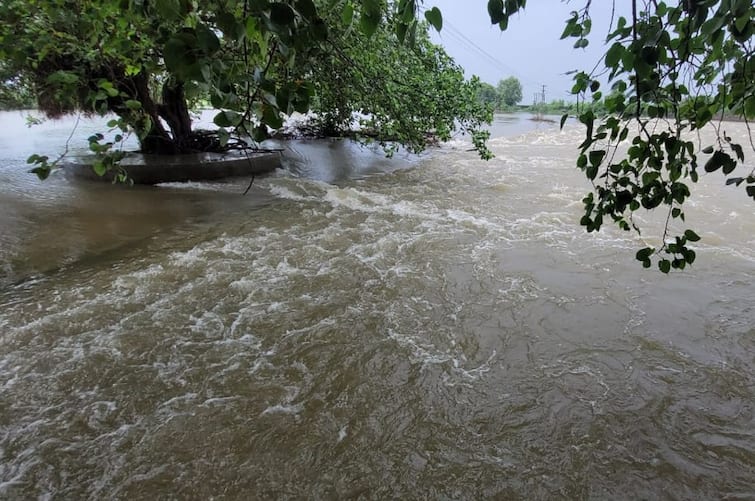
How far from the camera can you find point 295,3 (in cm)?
99

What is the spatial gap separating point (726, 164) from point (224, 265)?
5.30 metres

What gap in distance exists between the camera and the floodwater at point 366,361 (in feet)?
8.98

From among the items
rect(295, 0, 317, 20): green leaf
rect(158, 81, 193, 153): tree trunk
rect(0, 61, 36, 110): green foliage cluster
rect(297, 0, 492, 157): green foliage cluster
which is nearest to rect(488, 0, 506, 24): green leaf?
rect(295, 0, 317, 20): green leaf

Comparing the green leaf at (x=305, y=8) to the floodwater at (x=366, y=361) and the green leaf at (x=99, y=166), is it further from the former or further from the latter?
the floodwater at (x=366, y=361)

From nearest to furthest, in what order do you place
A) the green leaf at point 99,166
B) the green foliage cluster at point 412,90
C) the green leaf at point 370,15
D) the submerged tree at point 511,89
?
the green leaf at point 370,15, the green leaf at point 99,166, the green foliage cluster at point 412,90, the submerged tree at point 511,89

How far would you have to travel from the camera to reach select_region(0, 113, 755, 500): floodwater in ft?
8.98

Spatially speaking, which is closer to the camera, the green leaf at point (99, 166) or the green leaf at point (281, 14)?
the green leaf at point (281, 14)

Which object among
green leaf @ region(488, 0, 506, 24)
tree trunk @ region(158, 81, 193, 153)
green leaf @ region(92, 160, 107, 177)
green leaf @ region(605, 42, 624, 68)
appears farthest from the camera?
tree trunk @ region(158, 81, 193, 153)

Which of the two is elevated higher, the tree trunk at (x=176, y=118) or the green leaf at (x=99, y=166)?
the tree trunk at (x=176, y=118)

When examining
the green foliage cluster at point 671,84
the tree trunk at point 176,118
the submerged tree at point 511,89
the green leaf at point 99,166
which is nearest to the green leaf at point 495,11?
the green foliage cluster at point 671,84

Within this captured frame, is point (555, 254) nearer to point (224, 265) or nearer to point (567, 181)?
point (224, 265)

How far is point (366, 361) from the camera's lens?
12.4ft

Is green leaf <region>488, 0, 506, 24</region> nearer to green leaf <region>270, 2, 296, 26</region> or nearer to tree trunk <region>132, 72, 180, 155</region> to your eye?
green leaf <region>270, 2, 296, 26</region>

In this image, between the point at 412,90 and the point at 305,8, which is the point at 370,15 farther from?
the point at 412,90
